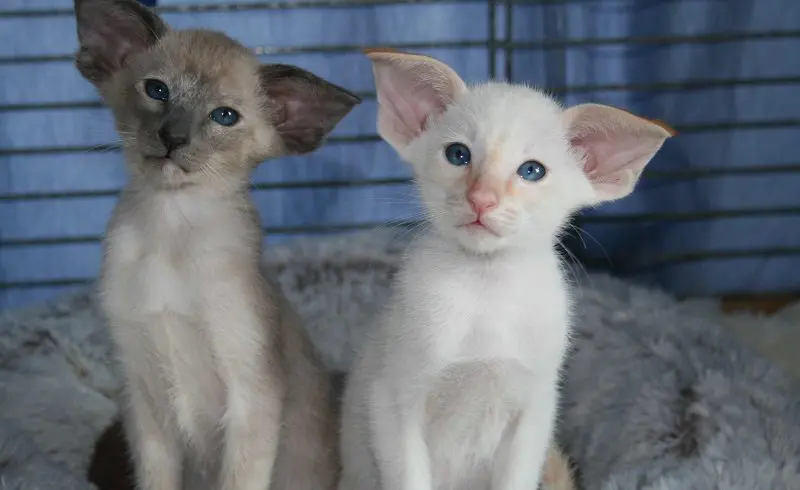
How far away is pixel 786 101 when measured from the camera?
1.99m

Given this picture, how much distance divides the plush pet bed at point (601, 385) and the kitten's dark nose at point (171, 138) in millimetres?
371

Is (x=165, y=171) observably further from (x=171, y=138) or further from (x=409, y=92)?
(x=409, y=92)

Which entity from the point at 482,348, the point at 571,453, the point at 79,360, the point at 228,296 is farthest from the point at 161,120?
the point at 571,453

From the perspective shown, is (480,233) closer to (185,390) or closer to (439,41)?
(185,390)

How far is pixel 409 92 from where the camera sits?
1.07 metres

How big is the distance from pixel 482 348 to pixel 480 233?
14cm

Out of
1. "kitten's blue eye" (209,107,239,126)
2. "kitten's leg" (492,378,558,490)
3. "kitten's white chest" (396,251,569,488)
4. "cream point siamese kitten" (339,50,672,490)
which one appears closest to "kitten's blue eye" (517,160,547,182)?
"cream point siamese kitten" (339,50,672,490)

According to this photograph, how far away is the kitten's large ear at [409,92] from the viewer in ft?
3.40

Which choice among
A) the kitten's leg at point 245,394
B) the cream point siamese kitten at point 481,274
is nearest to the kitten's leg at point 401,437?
the cream point siamese kitten at point 481,274

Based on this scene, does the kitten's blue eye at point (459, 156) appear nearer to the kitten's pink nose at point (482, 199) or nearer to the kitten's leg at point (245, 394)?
the kitten's pink nose at point (482, 199)

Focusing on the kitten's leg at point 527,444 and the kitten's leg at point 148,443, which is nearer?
the kitten's leg at point 527,444

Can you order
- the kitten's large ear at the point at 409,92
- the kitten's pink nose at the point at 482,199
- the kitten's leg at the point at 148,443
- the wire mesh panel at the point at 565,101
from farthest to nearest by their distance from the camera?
the wire mesh panel at the point at 565,101 < the kitten's leg at the point at 148,443 < the kitten's large ear at the point at 409,92 < the kitten's pink nose at the point at 482,199

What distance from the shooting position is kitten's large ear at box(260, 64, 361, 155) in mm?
1118

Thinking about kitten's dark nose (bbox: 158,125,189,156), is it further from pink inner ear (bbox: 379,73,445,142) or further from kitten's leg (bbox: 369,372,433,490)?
kitten's leg (bbox: 369,372,433,490)
